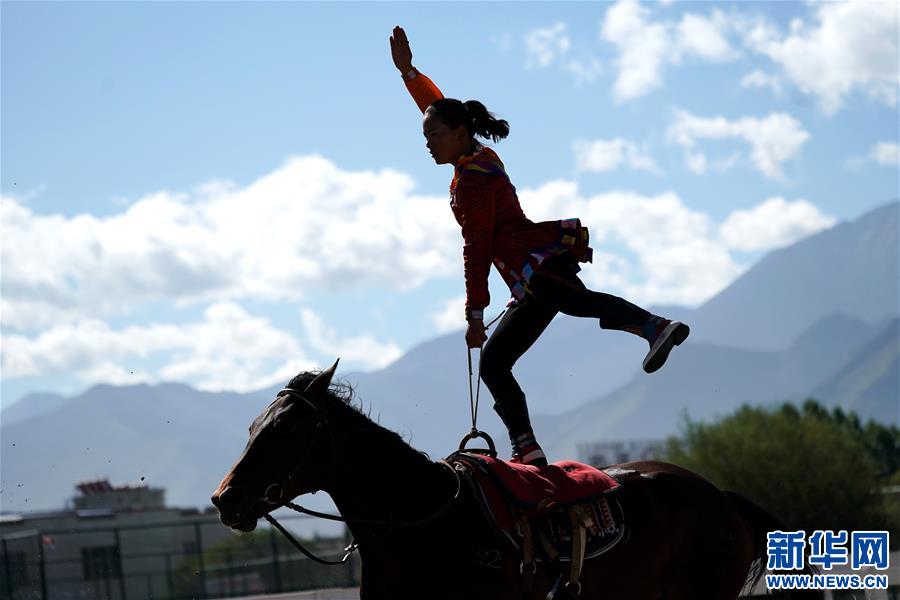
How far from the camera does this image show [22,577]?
20656mm

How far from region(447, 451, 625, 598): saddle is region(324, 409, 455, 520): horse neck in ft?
0.79

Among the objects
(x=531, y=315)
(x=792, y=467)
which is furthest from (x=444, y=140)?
(x=792, y=467)

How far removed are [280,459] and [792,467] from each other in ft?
195

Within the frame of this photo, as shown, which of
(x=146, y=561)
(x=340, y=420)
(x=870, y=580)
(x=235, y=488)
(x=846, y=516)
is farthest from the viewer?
(x=146, y=561)

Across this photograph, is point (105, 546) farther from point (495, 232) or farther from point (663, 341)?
point (663, 341)

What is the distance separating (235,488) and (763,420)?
7081cm

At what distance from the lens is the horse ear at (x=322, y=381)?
6.70 m

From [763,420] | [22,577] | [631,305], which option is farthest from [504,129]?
[763,420]

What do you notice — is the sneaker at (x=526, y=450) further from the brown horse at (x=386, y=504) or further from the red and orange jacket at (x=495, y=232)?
the red and orange jacket at (x=495, y=232)

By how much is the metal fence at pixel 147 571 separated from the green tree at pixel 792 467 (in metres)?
20.2

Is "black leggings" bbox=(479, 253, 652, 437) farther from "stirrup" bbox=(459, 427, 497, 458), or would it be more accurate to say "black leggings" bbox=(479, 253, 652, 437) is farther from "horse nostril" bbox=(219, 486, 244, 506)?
"horse nostril" bbox=(219, 486, 244, 506)

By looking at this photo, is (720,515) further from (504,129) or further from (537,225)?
(504,129)

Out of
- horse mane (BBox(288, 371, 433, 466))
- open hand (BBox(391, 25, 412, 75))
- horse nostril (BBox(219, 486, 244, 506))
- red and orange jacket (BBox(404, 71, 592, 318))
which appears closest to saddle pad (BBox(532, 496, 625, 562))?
horse mane (BBox(288, 371, 433, 466))

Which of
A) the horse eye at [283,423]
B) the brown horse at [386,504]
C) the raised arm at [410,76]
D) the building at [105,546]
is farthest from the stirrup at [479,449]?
the building at [105,546]
